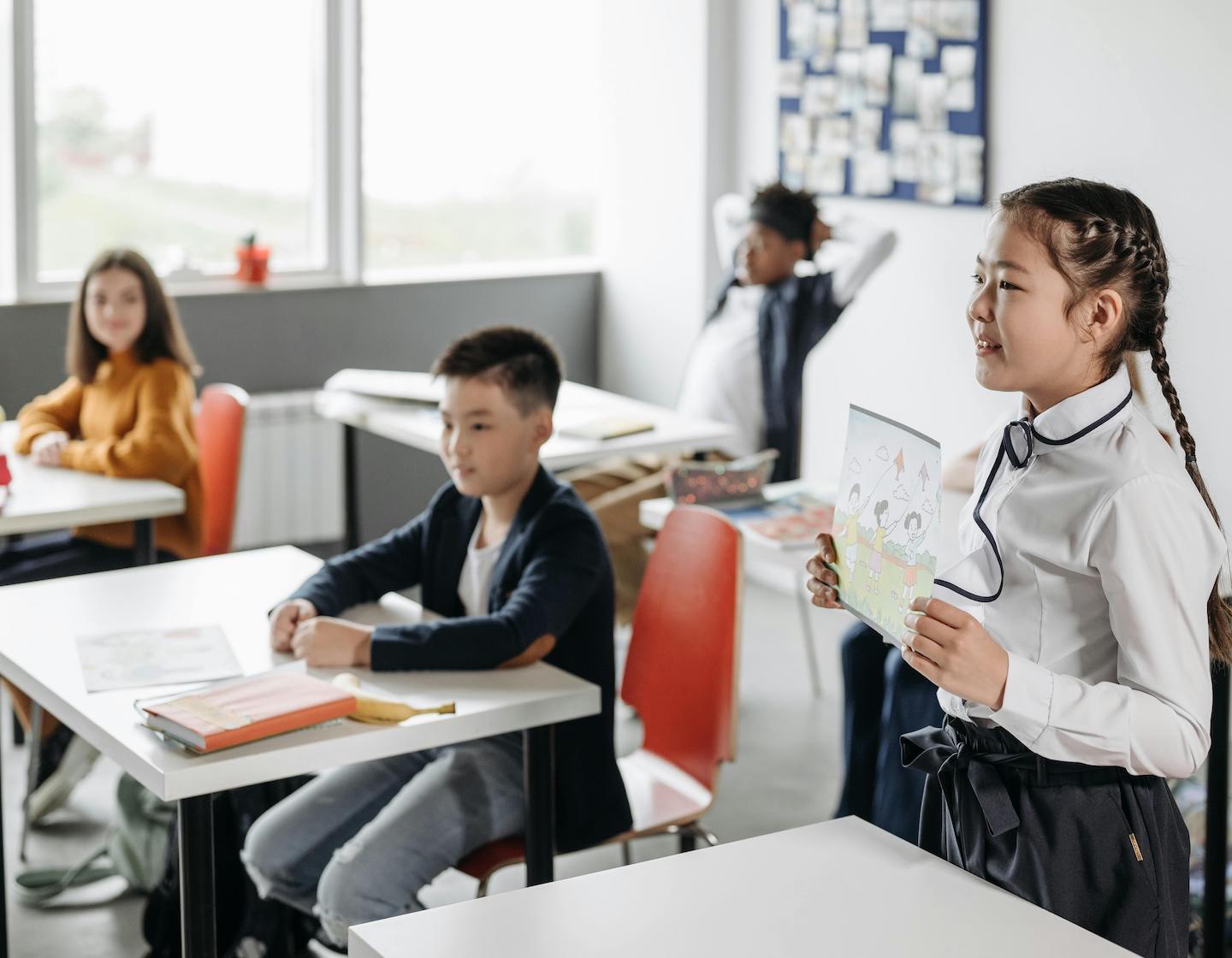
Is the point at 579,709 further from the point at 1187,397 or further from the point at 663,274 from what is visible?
the point at 663,274

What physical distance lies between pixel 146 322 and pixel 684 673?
190cm

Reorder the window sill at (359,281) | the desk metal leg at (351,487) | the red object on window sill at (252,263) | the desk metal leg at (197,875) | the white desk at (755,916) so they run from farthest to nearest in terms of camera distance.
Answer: the red object on window sill at (252,263) → the window sill at (359,281) → the desk metal leg at (351,487) → the desk metal leg at (197,875) → the white desk at (755,916)

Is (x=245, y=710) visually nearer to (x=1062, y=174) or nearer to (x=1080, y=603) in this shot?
(x=1080, y=603)

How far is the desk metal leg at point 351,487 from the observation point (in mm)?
4422

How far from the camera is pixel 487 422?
2.47 m

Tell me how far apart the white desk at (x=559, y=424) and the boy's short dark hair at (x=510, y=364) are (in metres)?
1.12

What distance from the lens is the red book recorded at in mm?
1895

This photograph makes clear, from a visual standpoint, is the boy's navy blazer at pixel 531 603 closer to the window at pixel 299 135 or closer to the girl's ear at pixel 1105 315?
the girl's ear at pixel 1105 315

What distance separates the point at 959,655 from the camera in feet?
4.65

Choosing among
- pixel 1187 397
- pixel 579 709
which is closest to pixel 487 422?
pixel 579 709

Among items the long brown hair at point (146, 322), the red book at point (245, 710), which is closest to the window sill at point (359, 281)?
the long brown hair at point (146, 322)

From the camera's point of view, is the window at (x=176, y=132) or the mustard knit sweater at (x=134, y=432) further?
the window at (x=176, y=132)

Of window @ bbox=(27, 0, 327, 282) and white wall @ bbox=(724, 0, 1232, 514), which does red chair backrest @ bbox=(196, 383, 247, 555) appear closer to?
window @ bbox=(27, 0, 327, 282)

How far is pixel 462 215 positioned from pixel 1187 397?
2.75 m
